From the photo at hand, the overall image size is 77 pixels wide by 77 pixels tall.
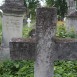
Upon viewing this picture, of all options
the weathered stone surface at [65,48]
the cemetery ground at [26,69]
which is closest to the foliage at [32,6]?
the cemetery ground at [26,69]

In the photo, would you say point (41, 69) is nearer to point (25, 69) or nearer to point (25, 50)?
point (25, 50)

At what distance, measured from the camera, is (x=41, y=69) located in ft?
12.3

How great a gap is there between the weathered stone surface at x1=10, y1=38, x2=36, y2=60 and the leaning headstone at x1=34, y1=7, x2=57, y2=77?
0.09 m

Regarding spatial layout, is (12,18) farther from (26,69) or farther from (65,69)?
(65,69)

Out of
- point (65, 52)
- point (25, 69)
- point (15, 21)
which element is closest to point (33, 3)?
point (15, 21)

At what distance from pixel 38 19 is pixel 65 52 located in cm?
61

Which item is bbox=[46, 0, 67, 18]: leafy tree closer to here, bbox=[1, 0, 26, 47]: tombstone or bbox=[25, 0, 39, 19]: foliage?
bbox=[25, 0, 39, 19]: foliage

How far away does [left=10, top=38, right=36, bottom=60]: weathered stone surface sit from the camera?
146 inches

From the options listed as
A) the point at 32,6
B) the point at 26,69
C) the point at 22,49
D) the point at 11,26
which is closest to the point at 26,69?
the point at 26,69

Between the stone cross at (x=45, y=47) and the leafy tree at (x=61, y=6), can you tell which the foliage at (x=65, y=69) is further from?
the leafy tree at (x=61, y=6)

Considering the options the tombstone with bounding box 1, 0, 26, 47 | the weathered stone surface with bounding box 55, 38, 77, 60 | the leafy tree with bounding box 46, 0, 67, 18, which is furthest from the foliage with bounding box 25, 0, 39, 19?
the weathered stone surface with bounding box 55, 38, 77, 60

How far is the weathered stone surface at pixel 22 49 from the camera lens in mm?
3701

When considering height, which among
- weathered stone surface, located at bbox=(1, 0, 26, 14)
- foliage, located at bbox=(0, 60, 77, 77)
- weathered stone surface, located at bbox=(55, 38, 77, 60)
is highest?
weathered stone surface, located at bbox=(1, 0, 26, 14)

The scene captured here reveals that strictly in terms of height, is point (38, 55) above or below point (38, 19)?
below
